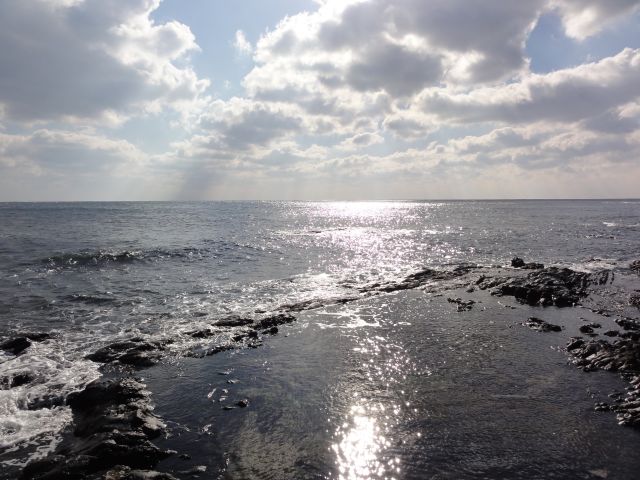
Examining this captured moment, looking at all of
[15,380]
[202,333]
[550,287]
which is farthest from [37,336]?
[550,287]

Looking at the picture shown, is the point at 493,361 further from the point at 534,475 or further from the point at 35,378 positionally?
the point at 35,378

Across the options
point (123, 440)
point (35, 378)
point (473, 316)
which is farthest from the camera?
point (473, 316)

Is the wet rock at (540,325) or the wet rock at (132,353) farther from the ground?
the wet rock at (540,325)

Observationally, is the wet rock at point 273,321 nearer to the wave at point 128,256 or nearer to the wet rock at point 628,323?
the wet rock at point 628,323

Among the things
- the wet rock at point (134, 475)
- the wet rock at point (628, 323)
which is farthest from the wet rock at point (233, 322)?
the wet rock at point (628, 323)

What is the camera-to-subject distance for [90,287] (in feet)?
86.8

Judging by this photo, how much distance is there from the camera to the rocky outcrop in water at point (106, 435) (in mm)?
8250

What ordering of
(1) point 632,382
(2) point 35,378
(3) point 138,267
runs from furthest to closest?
(3) point 138,267 → (2) point 35,378 → (1) point 632,382

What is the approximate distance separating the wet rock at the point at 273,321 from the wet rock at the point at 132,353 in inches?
165

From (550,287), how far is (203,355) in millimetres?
20475

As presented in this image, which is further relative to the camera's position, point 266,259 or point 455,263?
point 266,259

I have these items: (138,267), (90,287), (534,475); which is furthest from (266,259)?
(534,475)

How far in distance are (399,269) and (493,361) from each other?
829 inches

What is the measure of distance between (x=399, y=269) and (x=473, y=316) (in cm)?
1534
